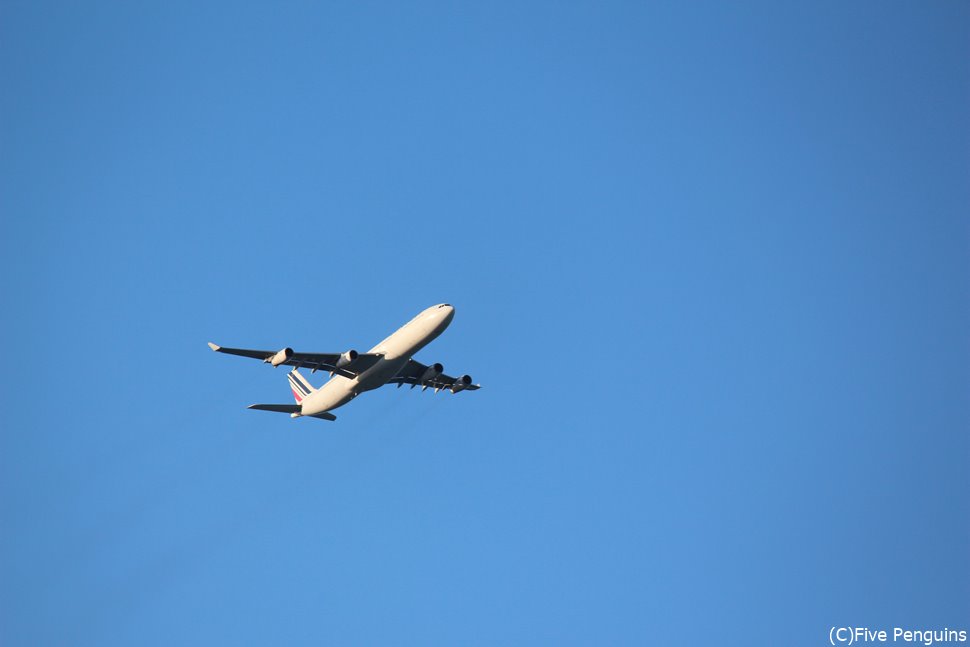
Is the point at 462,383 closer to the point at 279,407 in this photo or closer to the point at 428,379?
the point at 428,379

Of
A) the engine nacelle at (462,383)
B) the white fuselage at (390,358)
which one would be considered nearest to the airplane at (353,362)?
the white fuselage at (390,358)

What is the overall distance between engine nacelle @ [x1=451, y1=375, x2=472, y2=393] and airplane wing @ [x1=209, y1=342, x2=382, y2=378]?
12097mm

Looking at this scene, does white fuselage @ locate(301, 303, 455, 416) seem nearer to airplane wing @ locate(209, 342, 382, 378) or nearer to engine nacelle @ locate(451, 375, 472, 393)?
airplane wing @ locate(209, 342, 382, 378)

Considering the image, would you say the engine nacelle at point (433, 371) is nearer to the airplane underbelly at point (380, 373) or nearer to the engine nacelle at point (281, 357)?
the airplane underbelly at point (380, 373)

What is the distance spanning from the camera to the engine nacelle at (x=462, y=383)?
3495 inches

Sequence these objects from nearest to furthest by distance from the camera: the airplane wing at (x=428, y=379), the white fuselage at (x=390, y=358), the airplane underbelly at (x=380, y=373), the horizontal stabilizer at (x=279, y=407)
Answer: the white fuselage at (x=390, y=358) → the airplane underbelly at (x=380, y=373) → the horizontal stabilizer at (x=279, y=407) → the airplane wing at (x=428, y=379)

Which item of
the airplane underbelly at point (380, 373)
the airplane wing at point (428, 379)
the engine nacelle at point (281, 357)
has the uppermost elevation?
the airplane wing at point (428, 379)

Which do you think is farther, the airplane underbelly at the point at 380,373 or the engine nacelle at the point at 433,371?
the engine nacelle at the point at 433,371

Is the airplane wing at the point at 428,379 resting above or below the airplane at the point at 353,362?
above

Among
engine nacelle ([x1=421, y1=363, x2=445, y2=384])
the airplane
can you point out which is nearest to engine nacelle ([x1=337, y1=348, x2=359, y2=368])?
the airplane

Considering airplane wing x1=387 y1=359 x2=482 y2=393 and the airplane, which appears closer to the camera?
the airplane

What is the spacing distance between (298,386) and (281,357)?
11.7 meters

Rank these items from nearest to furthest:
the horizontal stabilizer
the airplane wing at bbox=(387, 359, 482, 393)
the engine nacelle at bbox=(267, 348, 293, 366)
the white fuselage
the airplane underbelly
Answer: the white fuselage → the engine nacelle at bbox=(267, 348, 293, 366) → the airplane underbelly → the horizontal stabilizer → the airplane wing at bbox=(387, 359, 482, 393)

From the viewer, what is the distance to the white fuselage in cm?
7550
